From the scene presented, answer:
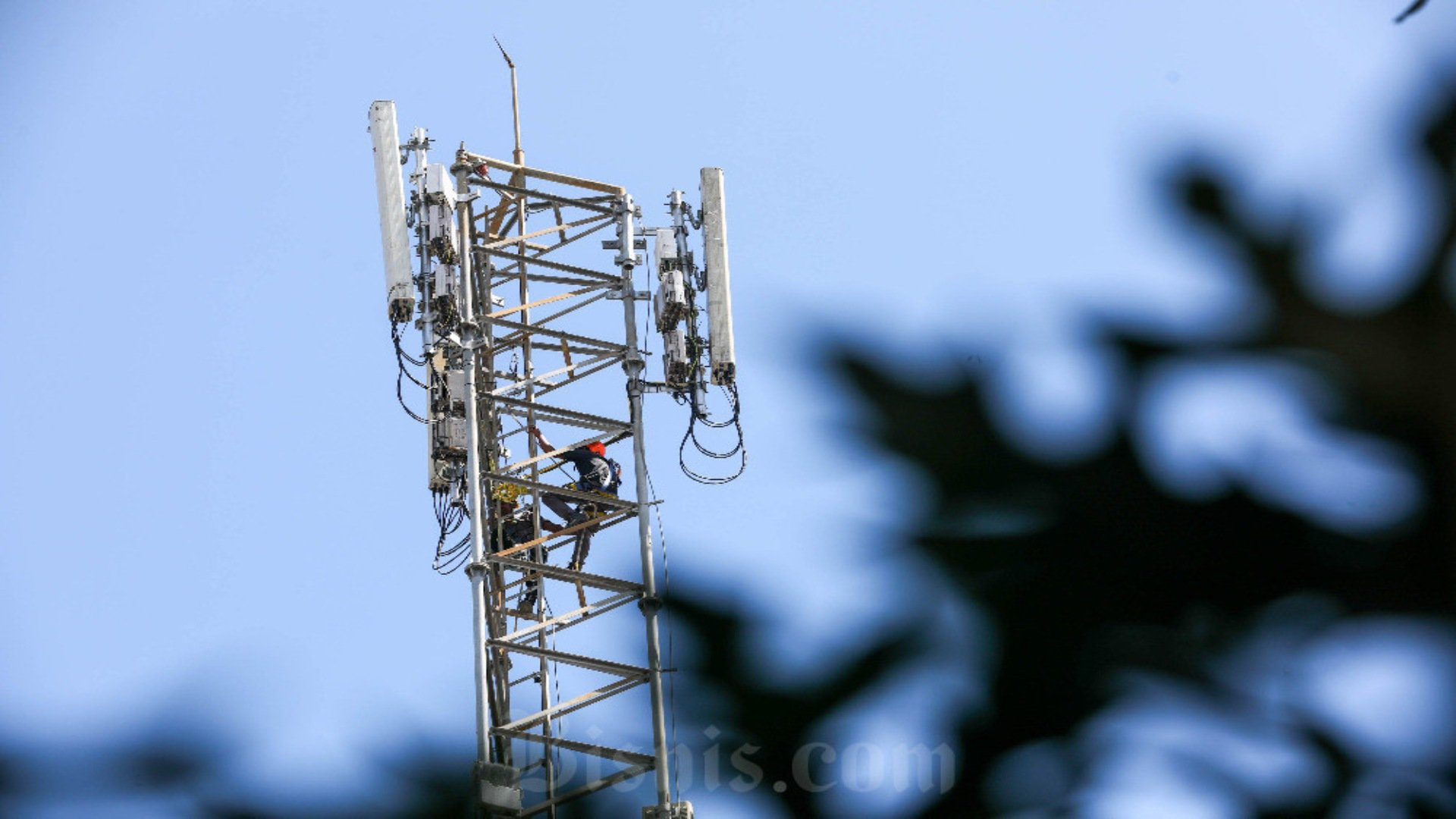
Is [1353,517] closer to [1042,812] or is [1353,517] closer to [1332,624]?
[1332,624]

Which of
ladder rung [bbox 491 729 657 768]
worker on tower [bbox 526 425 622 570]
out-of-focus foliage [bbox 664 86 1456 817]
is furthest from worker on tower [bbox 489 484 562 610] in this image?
out-of-focus foliage [bbox 664 86 1456 817]

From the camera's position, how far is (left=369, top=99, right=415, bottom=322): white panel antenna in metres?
16.5

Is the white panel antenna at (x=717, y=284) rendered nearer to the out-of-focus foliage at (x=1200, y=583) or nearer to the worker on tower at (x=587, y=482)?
the worker on tower at (x=587, y=482)

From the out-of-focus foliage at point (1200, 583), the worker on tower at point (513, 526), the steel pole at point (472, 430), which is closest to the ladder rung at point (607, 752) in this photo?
the out-of-focus foliage at point (1200, 583)

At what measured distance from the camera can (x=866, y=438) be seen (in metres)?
Answer: 2.91

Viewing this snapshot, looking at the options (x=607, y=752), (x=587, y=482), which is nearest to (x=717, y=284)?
(x=587, y=482)

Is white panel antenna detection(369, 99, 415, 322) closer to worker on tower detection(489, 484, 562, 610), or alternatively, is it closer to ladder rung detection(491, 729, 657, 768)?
worker on tower detection(489, 484, 562, 610)

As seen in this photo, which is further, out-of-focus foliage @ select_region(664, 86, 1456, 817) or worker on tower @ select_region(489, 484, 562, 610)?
worker on tower @ select_region(489, 484, 562, 610)

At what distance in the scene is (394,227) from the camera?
54.6 ft

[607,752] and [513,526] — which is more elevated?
[513,526]

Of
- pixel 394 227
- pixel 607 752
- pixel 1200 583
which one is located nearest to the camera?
pixel 1200 583

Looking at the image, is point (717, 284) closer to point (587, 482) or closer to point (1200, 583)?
point (587, 482)

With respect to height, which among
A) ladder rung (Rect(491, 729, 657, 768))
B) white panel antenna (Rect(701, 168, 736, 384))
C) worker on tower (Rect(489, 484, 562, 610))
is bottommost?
ladder rung (Rect(491, 729, 657, 768))

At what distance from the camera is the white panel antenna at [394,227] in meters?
16.5
